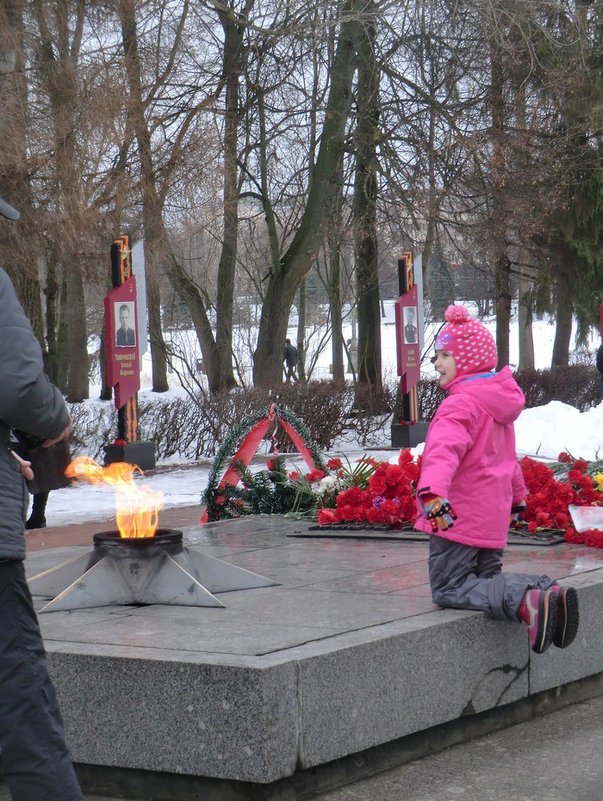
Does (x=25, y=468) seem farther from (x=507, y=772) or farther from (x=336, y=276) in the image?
(x=336, y=276)

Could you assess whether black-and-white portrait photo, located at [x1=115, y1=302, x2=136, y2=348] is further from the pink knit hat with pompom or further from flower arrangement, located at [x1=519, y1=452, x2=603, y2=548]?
the pink knit hat with pompom

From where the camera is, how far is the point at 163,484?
14.5 meters

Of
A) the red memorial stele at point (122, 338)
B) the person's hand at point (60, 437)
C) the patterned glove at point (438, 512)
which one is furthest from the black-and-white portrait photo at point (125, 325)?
the person's hand at point (60, 437)

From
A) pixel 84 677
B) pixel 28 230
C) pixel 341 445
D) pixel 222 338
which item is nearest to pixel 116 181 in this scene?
pixel 28 230

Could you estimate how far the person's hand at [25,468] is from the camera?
10.7 feet

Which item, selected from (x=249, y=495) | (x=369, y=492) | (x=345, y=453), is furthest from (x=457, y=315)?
(x=345, y=453)

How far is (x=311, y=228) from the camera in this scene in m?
20.9

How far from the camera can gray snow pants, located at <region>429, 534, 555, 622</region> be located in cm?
469

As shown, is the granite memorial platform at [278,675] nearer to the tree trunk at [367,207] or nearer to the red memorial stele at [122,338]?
the red memorial stele at [122,338]

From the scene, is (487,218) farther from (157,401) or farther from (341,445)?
(157,401)

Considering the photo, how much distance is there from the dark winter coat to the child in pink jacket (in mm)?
1895

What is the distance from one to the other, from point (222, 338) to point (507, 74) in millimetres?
7476

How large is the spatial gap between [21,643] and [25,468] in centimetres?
51

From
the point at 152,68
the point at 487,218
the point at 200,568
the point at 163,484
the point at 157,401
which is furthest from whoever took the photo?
the point at 487,218
